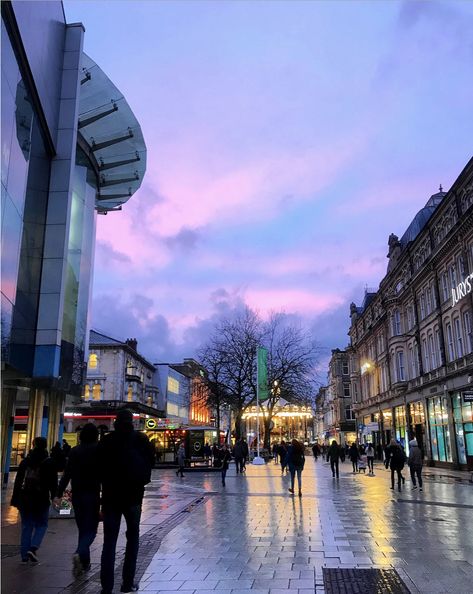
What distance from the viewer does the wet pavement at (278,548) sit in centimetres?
643

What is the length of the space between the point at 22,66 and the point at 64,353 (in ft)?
31.1

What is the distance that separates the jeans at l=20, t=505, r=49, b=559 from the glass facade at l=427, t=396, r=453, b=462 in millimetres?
31587

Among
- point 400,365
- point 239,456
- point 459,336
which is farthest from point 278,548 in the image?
point 400,365

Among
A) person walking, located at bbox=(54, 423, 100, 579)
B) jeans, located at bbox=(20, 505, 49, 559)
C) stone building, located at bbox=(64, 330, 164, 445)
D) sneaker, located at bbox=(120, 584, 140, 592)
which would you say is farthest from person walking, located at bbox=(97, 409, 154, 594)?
stone building, located at bbox=(64, 330, 164, 445)

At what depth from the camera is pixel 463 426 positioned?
31.9m

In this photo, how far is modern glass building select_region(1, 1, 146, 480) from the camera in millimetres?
13289

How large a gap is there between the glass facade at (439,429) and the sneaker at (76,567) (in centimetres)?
3114

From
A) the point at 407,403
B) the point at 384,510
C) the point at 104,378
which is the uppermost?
the point at 104,378

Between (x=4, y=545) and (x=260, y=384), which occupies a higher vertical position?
(x=260, y=384)

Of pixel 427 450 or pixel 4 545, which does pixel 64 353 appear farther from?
pixel 427 450

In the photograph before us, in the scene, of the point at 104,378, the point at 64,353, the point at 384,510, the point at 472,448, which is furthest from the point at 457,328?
the point at 104,378

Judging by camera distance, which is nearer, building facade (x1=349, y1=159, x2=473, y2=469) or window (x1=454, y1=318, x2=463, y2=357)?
building facade (x1=349, y1=159, x2=473, y2=469)

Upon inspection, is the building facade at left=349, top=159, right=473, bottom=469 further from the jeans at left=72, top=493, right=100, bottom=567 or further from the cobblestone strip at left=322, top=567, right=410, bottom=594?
the jeans at left=72, top=493, right=100, bottom=567

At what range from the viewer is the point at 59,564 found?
7418 mm
